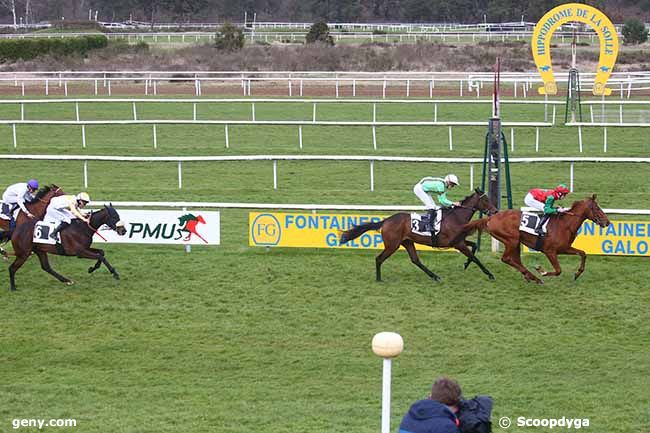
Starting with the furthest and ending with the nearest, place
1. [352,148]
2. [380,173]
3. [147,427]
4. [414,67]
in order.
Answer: [414,67], [352,148], [380,173], [147,427]

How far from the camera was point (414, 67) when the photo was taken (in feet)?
119

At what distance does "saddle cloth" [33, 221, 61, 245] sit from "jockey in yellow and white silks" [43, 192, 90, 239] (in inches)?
4.2

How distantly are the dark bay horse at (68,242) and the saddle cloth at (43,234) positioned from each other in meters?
0.04

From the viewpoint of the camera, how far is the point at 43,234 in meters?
11.2

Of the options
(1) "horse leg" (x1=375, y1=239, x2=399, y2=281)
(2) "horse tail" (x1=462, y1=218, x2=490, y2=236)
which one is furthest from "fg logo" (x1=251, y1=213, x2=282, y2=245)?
(2) "horse tail" (x1=462, y1=218, x2=490, y2=236)

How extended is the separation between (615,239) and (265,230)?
4.30 metres

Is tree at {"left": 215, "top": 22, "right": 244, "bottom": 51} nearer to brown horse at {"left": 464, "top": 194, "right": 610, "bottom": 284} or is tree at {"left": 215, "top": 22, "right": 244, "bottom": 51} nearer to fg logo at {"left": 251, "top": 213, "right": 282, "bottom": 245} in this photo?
fg logo at {"left": 251, "top": 213, "right": 282, "bottom": 245}

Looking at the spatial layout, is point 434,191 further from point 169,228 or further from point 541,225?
point 169,228

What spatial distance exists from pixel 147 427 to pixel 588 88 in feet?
78.9

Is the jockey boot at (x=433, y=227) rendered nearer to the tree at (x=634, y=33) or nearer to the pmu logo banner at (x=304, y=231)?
the pmu logo banner at (x=304, y=231)

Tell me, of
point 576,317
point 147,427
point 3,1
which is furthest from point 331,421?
point 3,1

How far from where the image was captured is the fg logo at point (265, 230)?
12.8m

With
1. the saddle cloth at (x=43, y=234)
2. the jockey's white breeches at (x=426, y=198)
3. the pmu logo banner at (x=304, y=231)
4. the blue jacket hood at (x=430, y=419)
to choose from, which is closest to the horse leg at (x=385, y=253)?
the jockey's white breeches at (x=426, y=198)

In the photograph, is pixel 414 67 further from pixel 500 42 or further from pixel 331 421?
pixel 331 421
